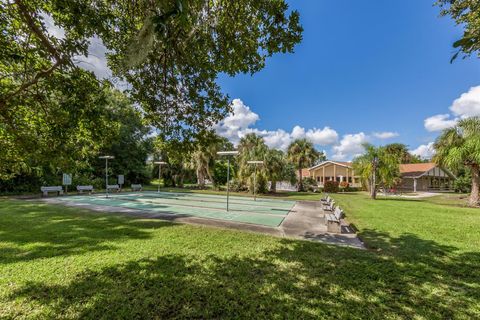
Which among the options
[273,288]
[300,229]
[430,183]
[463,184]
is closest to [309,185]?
[463,184]

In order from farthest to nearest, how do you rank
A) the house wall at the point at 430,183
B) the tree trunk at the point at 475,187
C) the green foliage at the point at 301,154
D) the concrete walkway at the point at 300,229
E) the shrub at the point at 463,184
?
1. the house wall at the point at 430,183
2. the green foliage at the point at 301,154
3. the shrub at the point at 463,184
4. the tree trunk at the point at 475,187
5. the concrete walkway at the point at 300,229

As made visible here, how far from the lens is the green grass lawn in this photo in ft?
11.0

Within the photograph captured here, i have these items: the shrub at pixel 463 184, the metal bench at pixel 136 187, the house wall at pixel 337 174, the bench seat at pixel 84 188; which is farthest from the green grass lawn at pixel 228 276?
the house wall at pixel 337 174

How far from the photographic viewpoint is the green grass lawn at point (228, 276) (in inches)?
131

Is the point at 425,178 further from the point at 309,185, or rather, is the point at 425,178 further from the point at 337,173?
the point at 309,185

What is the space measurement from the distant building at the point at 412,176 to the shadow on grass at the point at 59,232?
1344 inches

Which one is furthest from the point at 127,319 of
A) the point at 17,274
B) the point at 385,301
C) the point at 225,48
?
the point at 225,48

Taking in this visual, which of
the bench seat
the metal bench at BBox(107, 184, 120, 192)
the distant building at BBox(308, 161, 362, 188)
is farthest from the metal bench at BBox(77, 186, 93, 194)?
the distant building at BBox(308, 161, 362, 188)

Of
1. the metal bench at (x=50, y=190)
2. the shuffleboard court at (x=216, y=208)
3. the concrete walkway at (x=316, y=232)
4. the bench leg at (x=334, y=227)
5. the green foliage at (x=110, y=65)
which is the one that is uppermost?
the green foliage at (x=110, y=65)

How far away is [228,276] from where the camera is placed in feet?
14.3

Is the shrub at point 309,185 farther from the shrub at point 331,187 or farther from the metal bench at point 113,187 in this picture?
the metal bench at point 113,187

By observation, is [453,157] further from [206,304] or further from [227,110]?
[206,304]

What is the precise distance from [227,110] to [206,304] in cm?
434

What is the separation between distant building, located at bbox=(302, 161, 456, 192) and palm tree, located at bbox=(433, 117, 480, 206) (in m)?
20.1
